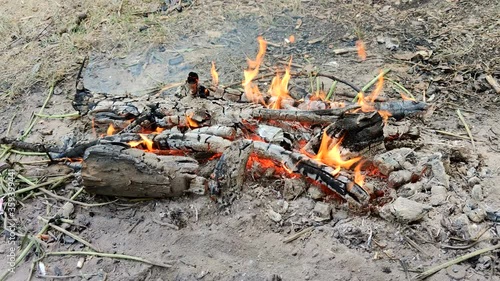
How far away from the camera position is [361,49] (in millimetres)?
4883

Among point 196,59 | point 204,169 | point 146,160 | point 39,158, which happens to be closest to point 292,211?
point 204,169

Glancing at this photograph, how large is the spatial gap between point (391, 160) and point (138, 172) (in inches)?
64.7

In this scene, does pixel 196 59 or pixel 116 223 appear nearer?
pixel 116 223

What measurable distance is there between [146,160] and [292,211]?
3.29 ft

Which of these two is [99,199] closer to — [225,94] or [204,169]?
[204,169]

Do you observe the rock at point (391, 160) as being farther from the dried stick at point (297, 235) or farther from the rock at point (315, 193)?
the dried stick at point (297, 235)

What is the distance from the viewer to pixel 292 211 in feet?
10.2

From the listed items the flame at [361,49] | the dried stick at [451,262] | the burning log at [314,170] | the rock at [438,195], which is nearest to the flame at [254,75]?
the burning log at [314,170]

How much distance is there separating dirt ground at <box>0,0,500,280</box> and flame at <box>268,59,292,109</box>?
503mm

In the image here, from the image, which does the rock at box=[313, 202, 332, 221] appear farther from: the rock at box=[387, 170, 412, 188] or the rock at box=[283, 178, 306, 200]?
the rock at box=[387, 170, 412, 188]

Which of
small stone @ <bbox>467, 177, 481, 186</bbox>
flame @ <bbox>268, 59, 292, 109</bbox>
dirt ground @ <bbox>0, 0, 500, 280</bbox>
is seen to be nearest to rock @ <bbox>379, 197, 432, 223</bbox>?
dirt ground @ <bbox>0, 0, 500, 280</bbox>

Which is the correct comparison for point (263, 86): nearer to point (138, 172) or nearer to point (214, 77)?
point (214, 77)

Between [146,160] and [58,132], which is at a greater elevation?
[146,160]

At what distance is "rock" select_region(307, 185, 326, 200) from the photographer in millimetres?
3150
